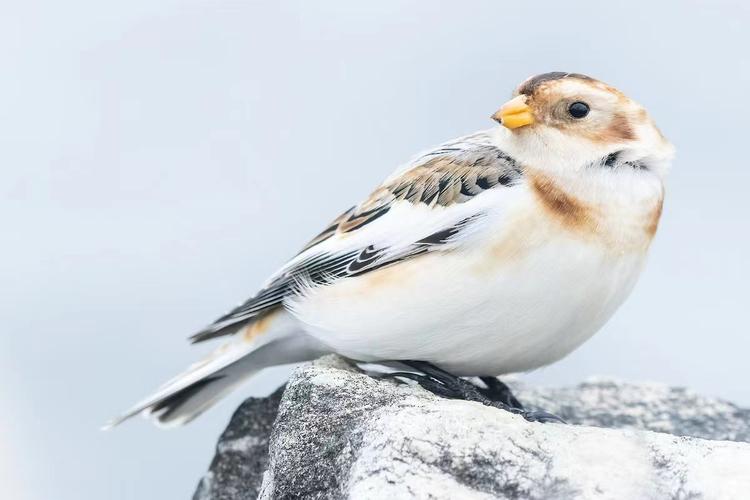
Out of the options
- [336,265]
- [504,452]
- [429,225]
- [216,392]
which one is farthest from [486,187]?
[216,392]

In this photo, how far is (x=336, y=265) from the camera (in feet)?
18.3

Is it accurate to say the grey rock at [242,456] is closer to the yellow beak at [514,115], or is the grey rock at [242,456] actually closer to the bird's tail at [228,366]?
the bird's tail at [228,366]

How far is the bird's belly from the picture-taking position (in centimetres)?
502

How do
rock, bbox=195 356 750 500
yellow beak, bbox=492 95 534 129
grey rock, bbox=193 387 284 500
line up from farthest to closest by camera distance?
grey rock, bbox=193 387 284 500 < yellow beak, bbox=492 95 534 129 < rock, bbox=195 356 750 500

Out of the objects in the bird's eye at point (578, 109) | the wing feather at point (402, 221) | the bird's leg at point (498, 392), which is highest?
the bird's eye at point (578, 109)

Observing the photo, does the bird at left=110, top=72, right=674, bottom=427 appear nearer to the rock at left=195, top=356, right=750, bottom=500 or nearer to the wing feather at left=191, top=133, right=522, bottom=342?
the wing feather at left=191, top=133, right=522, bottom=342

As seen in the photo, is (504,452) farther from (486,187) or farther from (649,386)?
(649,386)

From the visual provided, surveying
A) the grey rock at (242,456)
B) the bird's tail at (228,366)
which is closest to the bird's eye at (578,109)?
the bird's tail at (228,366)

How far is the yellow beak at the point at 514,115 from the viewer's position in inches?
203

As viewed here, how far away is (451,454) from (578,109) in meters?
1.62

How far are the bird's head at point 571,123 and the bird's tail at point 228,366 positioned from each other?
1342mm

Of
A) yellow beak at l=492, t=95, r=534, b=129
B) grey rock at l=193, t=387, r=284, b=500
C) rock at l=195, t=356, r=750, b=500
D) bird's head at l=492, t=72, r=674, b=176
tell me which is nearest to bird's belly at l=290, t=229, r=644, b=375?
rock at l=195, t=356, r=750, b=500

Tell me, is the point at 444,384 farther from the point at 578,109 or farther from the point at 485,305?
the point at 578,109

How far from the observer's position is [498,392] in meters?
5.88
